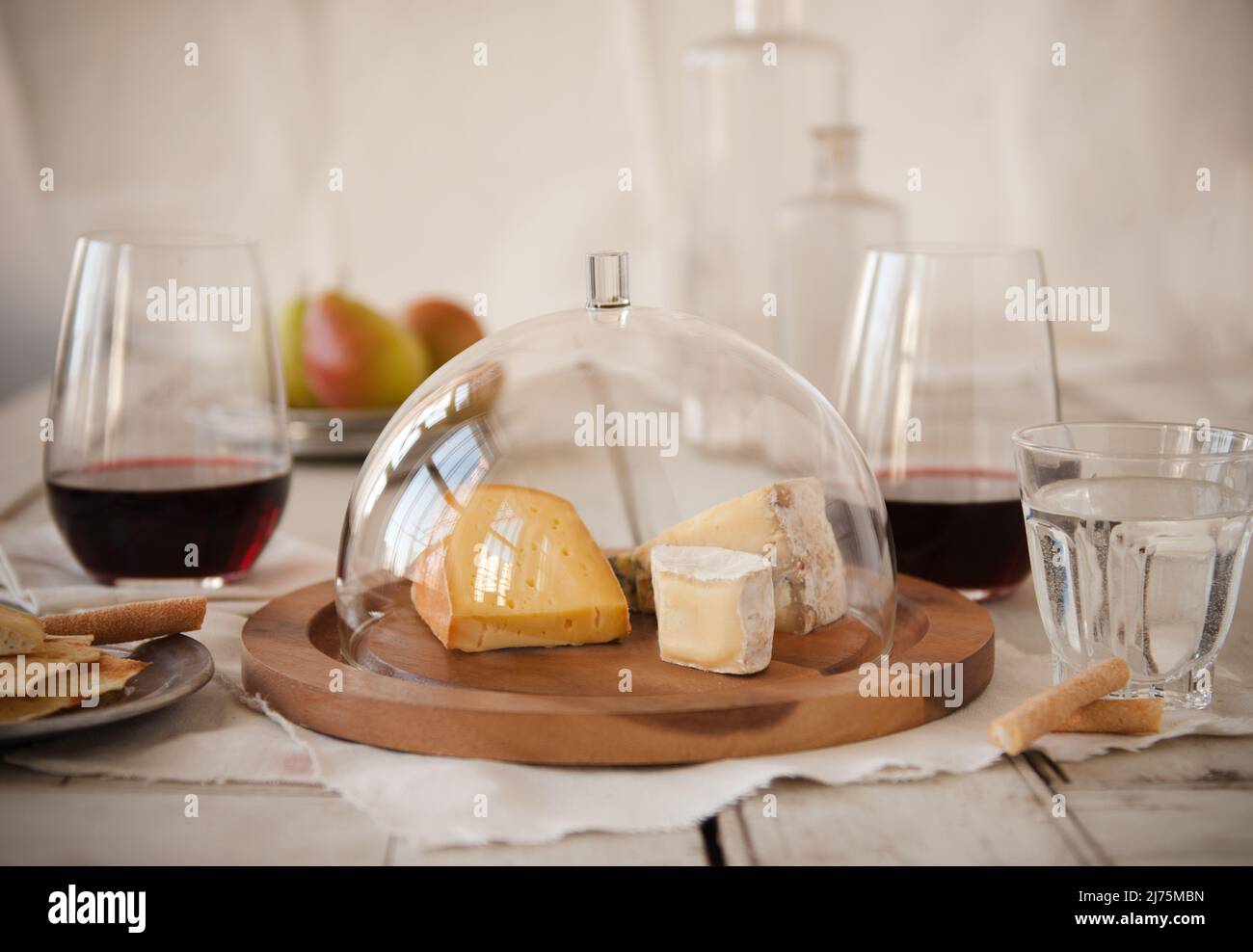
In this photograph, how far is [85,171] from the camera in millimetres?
2758

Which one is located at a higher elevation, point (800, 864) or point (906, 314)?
point (906, 314)

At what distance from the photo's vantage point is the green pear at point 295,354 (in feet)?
6.61

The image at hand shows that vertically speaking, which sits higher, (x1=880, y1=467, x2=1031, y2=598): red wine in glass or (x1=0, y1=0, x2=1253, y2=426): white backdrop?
(x1=0, y1=0, x2=1253, y2=426): white backdrop

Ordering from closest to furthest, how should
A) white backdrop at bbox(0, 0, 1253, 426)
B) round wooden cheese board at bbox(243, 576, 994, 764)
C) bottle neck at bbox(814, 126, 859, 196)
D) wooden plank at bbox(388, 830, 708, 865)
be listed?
wooden plank at bbox(388, 830, 708, 865), round wooden cheese board at bbox(243, 576, 994, 764), bottle neck at bbox(814, 126, 859, 196), white backdrop at bbox(0, 0, 1253, 426)

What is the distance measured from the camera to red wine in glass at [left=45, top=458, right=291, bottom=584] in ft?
4.21

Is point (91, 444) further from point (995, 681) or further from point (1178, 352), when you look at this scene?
point (1178, 352)

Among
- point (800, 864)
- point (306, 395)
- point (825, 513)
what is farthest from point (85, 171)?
point (800, 864)

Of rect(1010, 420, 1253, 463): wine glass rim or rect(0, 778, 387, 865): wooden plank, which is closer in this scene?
rect(0, 778, 387, 865): wooden plank

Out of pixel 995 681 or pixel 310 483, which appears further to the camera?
pixel 310 483

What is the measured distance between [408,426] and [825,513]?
1.10 ft

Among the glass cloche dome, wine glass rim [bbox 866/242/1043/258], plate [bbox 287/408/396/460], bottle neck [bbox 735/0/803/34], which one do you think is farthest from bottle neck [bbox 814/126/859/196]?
the glass cloche dome

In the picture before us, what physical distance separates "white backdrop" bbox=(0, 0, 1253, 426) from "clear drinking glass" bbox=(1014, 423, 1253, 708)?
5.39 feet

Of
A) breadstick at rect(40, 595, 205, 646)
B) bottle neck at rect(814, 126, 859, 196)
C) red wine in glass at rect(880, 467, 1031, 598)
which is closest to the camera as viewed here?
breadstick at rect(40, 595, 205, 646)

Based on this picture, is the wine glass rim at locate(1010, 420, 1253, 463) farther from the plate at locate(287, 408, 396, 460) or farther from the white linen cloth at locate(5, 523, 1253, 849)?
the plate at locate(287, 408, 396, 460)
